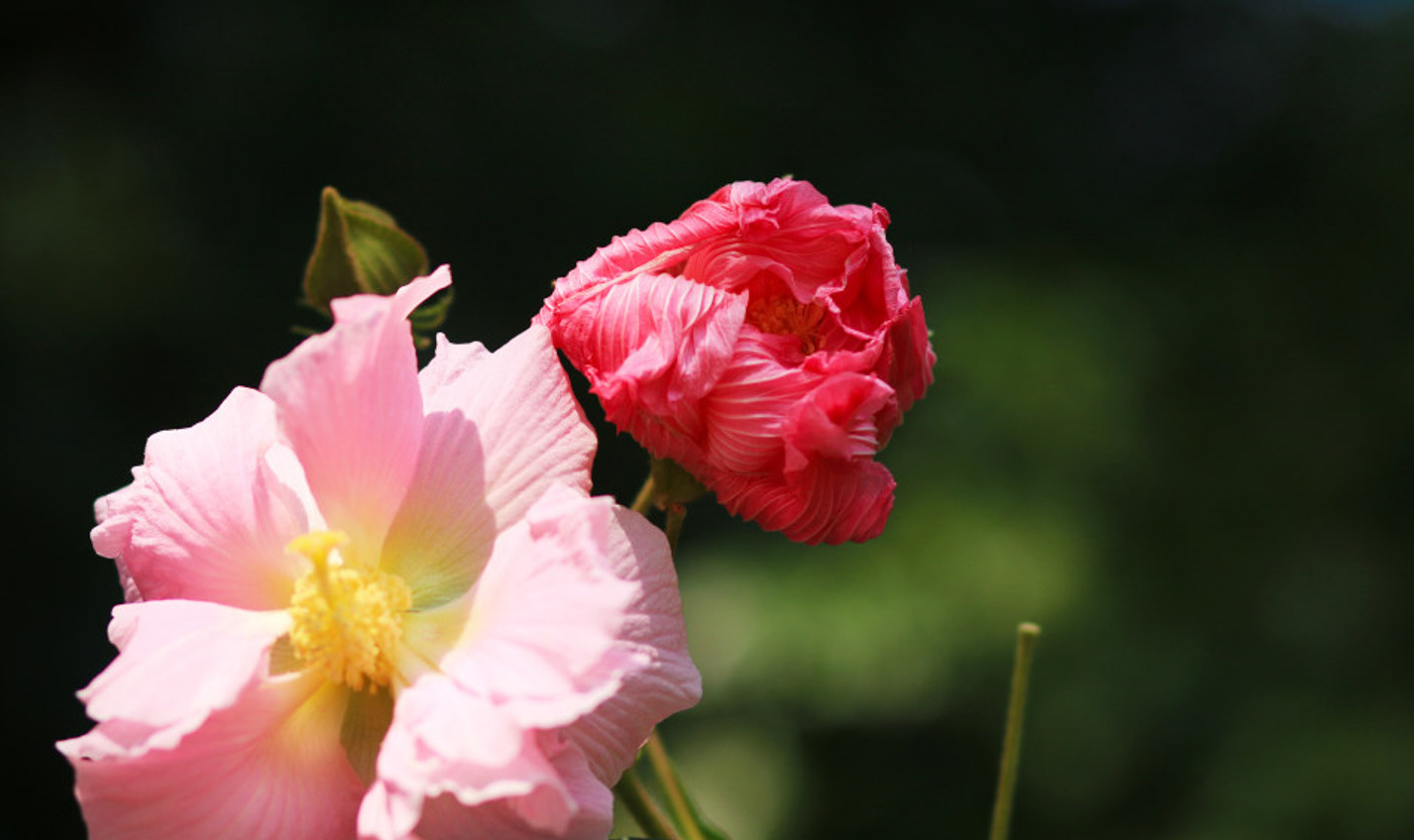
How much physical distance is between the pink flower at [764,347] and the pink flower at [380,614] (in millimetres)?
48

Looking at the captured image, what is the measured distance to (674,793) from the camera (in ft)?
3.46

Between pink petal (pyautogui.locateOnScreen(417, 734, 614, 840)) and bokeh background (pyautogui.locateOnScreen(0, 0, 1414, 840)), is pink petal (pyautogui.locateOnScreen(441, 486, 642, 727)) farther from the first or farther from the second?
bokeh background (pyautogui.locateOnScreen(0, 0, 1414, 840))

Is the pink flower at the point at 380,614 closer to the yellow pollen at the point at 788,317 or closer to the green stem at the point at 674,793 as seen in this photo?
the yellow pollen at the point at 788,317

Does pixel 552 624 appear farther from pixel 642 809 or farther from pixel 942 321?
pixel 942 321

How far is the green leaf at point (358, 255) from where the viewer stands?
3.55ft

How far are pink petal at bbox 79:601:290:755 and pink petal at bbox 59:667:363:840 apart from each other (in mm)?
19

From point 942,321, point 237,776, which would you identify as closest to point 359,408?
point 237,776

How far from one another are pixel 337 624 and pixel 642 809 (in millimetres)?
300

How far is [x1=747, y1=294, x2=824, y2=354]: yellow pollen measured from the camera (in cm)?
84

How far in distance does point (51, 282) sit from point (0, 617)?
99 cm

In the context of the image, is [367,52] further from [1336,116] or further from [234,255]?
[1336,116]

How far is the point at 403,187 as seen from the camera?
468 cm

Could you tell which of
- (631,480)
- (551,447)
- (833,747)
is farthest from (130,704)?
(631,480)

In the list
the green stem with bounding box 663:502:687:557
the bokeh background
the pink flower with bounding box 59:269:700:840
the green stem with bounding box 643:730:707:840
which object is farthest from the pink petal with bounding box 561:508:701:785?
the bokeh background
